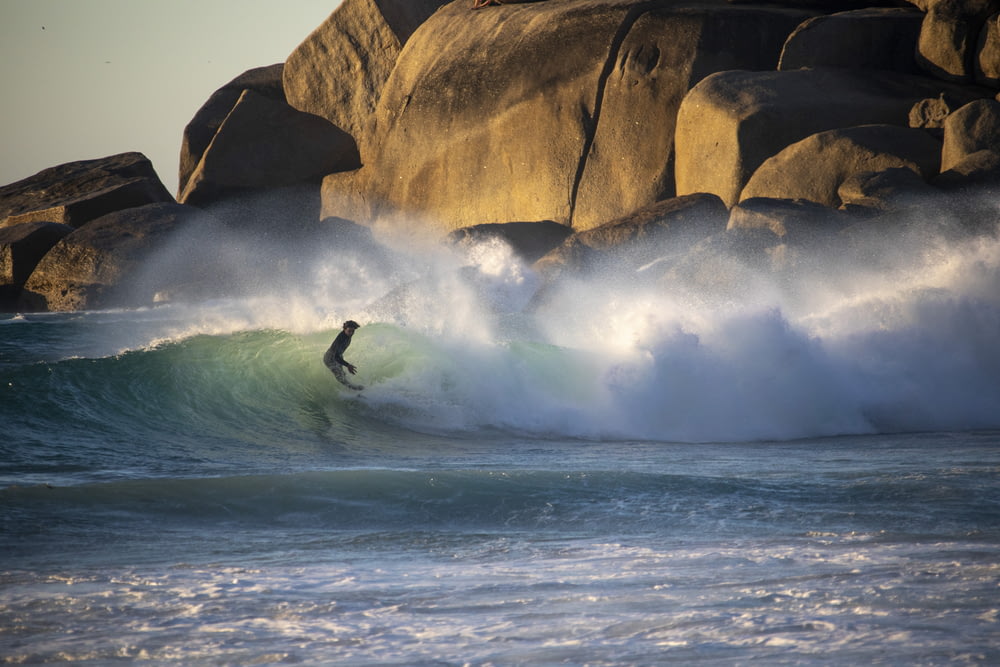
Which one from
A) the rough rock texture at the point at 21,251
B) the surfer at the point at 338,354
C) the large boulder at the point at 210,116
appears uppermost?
the large boulder at the point at 210,116

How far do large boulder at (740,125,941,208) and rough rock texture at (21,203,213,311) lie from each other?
11717 mm

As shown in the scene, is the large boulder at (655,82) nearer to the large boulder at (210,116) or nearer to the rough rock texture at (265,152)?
the rough rock texture at (265,152)

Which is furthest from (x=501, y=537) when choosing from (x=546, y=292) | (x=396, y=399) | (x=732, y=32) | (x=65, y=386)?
(x=732, y=32)

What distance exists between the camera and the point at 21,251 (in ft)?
73.9

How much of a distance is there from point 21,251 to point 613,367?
15587mm

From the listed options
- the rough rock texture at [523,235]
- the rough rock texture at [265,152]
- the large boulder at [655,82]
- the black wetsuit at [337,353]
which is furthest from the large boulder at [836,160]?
the rough rock texture at [265,152]

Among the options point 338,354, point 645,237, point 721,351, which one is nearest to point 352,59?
point 645,237

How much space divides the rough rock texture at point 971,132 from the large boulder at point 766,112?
1.58 m

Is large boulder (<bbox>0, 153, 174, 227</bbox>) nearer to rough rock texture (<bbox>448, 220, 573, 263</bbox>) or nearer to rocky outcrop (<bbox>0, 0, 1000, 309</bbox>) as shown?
rocky outcrop (<bbox>0, 0, 1000, 309</bbox>)

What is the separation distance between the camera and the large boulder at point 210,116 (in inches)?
1028

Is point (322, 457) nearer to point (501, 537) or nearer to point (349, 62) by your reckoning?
point (501, 537)

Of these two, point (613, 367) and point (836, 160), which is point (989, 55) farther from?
point (613, 367)

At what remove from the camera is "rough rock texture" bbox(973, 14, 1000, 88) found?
648 inches

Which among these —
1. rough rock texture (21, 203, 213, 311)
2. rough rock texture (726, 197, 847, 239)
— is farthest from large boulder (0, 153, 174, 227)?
rough rock texture (726, 197, 847, 239)
